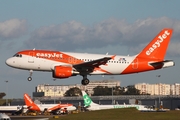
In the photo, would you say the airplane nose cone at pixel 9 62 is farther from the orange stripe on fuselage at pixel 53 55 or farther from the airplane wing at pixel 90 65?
the airplane wing at pixel 90 65

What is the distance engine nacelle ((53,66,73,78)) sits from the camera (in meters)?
68.3

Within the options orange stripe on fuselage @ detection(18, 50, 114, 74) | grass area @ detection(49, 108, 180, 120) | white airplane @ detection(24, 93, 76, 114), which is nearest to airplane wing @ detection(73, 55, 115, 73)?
orange stripe on fuselage @ detection(18, 50, 114, 74)

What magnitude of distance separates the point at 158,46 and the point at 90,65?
12.5 m

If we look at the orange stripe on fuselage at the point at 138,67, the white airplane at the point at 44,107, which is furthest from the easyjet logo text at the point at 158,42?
the white airplane at the point at 44,107

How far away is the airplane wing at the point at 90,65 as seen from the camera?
6888 centimetres

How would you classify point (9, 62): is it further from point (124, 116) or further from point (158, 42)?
point (158, 42)

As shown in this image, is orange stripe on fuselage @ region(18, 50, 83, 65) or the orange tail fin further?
the orange tail fin

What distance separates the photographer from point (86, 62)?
226ft

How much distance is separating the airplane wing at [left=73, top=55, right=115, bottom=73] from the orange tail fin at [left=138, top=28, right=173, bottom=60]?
7.16m

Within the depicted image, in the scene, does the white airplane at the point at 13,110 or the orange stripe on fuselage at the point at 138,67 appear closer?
the orange stripe on fuselage at the point at 138,67

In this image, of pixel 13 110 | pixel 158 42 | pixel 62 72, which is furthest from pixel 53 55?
pixel 13 110

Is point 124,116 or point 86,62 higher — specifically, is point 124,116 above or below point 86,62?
below

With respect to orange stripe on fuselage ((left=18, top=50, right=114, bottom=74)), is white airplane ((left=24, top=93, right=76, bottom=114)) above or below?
below

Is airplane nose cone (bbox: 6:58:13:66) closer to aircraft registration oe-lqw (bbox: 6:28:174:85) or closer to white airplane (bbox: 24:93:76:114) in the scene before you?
aircraft registration oe-lqw (bbox: 6:28:174:85)
